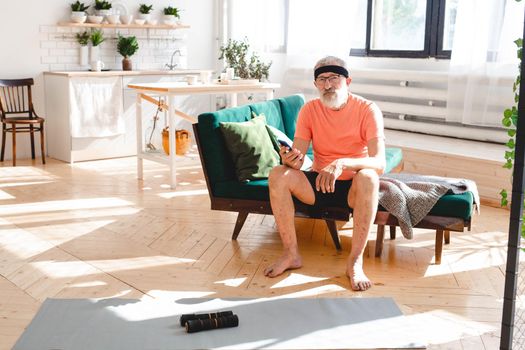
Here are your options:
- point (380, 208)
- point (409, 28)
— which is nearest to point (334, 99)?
point (380, 208)

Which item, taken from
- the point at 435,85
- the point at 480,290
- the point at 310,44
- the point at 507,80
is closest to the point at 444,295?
the point at 480,290

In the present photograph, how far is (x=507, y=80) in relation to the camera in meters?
5.42

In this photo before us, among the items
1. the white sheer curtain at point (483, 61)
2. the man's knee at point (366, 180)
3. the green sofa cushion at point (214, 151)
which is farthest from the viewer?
the white sheer curtain at point (483, 61)

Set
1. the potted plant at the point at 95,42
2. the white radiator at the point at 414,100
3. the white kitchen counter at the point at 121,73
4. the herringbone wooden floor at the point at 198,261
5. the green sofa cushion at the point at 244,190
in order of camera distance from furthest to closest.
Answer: the potted plant at the point at 95,42 < the white kitchen counter at the point at 121,73 < the white radiator at the point at 414,100 < the green sofa cushion at the point at 244,190 < the herringbone wooden floor at the point at 198,261

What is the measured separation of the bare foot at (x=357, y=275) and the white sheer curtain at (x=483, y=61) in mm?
2603

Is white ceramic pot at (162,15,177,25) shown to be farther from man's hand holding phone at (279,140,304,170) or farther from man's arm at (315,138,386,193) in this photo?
man's arm at (315,138,386,193)

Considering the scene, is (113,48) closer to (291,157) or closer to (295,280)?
(291,157)

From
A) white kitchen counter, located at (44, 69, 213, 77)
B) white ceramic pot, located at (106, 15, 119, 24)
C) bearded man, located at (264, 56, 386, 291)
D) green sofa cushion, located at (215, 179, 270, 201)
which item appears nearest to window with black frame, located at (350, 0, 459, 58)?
white kitchen counter, located at (44, 69, 213, 77)

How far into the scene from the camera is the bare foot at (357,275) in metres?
3.39

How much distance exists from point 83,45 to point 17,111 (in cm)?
100

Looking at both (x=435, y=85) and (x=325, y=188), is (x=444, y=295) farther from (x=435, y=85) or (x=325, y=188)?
(x=435, y=85)

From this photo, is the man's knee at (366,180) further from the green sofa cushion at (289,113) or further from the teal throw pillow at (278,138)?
the green sofa cushion at (289,113)

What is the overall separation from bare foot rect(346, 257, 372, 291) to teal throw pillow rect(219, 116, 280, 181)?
87cm

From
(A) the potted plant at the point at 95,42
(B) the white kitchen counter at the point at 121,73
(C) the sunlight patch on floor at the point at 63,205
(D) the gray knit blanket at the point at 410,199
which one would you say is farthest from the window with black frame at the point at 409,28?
(C) the sunlight patch on floor at the point at 63,205
